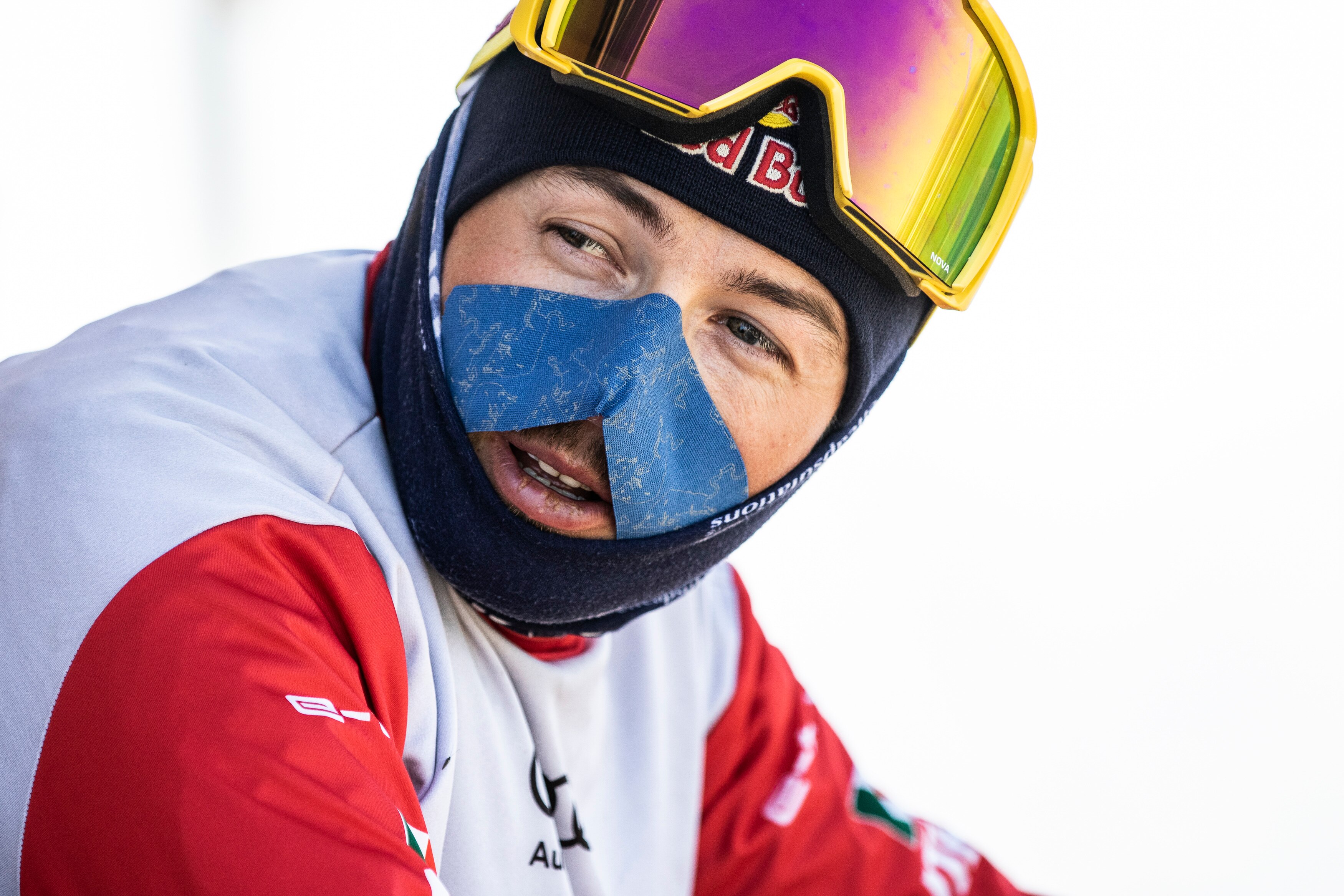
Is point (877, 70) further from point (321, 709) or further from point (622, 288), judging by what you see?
point (321, 709)

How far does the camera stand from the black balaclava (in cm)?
110

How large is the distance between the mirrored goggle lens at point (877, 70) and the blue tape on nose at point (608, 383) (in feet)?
0.76

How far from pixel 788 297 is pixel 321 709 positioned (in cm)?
59

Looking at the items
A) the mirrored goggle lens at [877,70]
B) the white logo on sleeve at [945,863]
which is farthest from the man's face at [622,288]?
the white logo on sleeve at [945,863]

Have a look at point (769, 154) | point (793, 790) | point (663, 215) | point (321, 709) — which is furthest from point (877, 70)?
point (793, 790)

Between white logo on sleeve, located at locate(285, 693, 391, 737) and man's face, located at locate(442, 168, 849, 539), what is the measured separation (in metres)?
0.28

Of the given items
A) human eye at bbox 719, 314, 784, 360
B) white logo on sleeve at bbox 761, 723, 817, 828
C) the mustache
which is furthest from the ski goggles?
white logo on sleeve at bbox 761, 723, 817, 828

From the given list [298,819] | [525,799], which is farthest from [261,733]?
[525,799]

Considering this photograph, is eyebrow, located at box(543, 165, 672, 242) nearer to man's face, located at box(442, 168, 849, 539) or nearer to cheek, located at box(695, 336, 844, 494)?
man's face, located at box(442, 168, 849, 539)

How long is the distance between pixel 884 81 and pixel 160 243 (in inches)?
100

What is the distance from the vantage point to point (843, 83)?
1143 mm

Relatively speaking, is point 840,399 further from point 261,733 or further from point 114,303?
point 114,303

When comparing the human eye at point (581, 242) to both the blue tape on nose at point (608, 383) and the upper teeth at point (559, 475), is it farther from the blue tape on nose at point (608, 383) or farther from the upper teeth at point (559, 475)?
the upper teeth at point (559, 475)

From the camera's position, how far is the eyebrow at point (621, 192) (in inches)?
43.0
